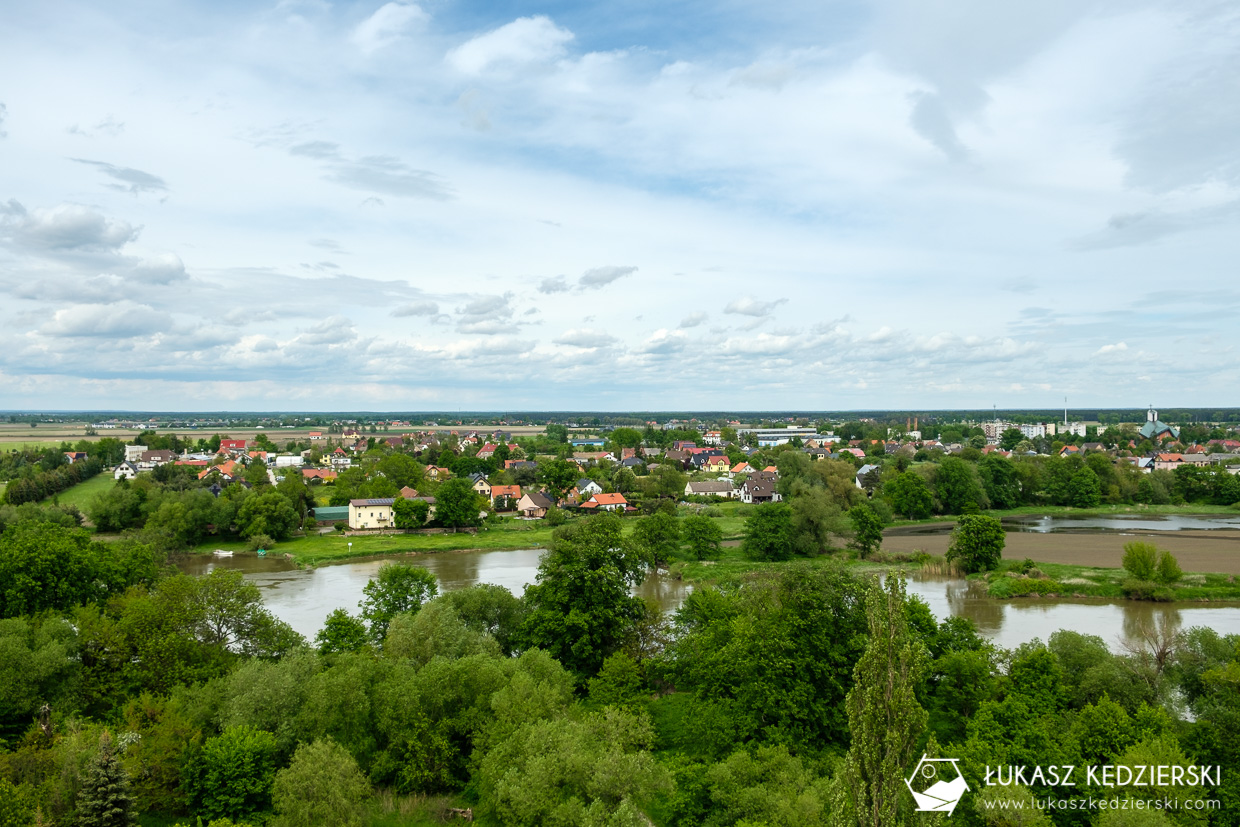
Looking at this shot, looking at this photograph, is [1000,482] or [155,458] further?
[155,458]

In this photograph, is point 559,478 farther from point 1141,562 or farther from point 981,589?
point 1141,562

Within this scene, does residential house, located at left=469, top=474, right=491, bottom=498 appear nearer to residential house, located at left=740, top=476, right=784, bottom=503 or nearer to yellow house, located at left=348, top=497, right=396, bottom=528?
yellow house, located at left=348, top=497, right=396, bottom=528

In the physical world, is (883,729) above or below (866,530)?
above

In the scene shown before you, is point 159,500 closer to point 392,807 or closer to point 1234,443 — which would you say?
point 392,807

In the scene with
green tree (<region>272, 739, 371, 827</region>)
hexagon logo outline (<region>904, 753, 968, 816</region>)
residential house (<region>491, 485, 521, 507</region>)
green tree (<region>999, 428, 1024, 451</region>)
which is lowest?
residential house (<region>491, 485, 521, 507</region>)

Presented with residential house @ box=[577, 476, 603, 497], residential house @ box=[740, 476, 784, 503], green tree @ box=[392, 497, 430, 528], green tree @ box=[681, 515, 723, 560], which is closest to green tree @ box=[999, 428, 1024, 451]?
residential house @ box=[740, 476, 784, 503]

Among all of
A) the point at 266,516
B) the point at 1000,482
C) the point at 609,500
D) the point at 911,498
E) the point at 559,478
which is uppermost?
the point at 559,478

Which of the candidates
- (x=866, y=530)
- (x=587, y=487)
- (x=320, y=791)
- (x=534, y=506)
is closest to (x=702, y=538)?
(x=866, y=530)
